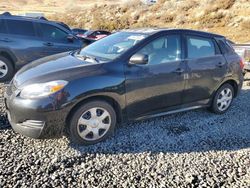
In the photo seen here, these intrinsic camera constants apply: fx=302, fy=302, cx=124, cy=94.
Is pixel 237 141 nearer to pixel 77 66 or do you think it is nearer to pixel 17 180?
pixel 77 66

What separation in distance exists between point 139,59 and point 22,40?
469cm

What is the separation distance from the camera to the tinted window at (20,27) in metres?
8.04

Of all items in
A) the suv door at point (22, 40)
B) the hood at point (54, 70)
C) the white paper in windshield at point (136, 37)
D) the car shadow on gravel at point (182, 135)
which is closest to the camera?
the hood at point (54, 70)

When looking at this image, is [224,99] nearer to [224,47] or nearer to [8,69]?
[224,47]

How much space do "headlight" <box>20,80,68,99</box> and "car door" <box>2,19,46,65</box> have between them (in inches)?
167

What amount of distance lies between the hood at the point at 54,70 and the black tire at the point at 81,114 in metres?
0.45

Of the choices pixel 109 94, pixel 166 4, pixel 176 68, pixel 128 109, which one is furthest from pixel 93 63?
pixel 166 4

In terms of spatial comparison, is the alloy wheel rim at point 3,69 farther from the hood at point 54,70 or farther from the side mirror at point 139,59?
the side mirror at point 139,59

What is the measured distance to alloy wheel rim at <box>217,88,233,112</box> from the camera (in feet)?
19.1

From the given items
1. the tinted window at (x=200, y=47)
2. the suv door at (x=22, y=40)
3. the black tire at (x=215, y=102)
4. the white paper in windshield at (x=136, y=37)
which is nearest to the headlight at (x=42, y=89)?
the white paper in windshield at (x=136, y=37)

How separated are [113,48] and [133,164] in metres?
1.94

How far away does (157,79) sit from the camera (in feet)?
15.5

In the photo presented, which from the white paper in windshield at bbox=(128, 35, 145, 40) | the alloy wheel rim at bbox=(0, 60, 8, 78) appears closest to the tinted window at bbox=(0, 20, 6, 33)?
the alloy wheel rim at bbox=(0, 60, 8, 78)

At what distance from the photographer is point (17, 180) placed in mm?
3414
